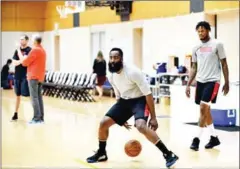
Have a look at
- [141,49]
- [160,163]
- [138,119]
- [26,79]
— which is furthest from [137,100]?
[141,49]

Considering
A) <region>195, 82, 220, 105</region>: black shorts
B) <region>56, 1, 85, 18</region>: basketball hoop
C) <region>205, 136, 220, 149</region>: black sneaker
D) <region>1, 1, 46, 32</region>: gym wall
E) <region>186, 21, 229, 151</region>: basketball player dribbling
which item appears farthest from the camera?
<region>1, 1, 46, 32</region>: gym wall

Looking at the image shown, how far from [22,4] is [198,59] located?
2077 cm

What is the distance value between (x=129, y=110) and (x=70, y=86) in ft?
35.1

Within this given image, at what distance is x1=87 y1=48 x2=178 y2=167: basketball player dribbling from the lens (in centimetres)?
583

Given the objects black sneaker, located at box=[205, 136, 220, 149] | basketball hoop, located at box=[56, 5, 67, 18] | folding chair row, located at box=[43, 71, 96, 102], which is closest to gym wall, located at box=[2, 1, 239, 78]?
basketball hoop, located at box=[56, 5, 67, 18]

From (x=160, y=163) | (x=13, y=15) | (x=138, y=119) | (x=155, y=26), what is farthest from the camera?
(x=13, y=15)

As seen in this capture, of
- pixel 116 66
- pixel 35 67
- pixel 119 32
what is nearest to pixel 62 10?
pixel 119 32

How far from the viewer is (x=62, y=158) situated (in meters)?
6.78

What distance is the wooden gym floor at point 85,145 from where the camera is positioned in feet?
21.0

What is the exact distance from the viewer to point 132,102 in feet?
19.9

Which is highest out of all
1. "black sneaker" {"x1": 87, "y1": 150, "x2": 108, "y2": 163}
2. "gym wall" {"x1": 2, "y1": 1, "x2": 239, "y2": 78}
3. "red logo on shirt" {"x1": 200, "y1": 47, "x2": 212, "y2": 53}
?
"gym wall" {"x1": 2, "y1": 1, "x2": 239, "y2": 78}

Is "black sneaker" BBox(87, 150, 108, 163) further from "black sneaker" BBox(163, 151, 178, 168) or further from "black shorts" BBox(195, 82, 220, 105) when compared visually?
"black shorts" BBox(195, 82, 220, 105)

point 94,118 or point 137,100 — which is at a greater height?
point 137,100

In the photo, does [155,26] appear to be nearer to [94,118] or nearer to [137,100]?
[94,118]
